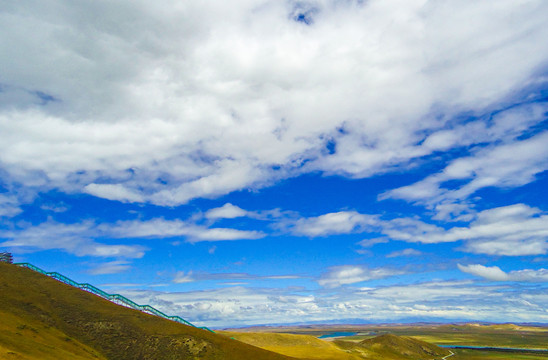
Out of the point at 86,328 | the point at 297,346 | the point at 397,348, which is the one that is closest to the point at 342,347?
the point at 297,346

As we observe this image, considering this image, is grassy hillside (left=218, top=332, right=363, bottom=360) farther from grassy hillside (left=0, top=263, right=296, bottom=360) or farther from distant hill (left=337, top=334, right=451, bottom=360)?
grassy hillside (left=0, top=263, right=296, bottom=360)

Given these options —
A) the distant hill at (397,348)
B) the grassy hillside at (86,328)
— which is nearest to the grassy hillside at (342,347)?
the distant hill at (397,348)

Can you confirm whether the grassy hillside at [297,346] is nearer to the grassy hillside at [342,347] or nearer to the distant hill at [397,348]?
the grassy hillside at [342,347]

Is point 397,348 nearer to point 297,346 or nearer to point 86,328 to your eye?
point 297,346

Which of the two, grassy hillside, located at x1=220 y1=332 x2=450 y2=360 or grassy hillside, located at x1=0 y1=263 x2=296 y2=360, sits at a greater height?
grassy hillside, located at x1=0 y1=263 x2=296 y2=360

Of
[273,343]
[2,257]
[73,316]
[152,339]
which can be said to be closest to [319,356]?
[273,343]

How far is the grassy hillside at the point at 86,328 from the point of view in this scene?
175ft

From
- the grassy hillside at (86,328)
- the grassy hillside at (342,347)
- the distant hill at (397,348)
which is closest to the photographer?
the grassy hillside at (86,328)

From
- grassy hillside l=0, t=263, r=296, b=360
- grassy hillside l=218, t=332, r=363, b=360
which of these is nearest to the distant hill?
grassy hillside l=218, t=332, r=363, b=360

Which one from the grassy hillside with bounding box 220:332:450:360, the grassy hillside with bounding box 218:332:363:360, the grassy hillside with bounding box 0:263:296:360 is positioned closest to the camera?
the grassy hillside with bounding box 0:263:296:360

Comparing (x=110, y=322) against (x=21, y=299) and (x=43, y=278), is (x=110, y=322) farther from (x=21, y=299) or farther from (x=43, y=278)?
(x=43, y=278)

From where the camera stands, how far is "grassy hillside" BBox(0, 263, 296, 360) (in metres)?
53.3

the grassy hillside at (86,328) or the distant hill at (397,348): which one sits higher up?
the grassy hillside at (86,328)

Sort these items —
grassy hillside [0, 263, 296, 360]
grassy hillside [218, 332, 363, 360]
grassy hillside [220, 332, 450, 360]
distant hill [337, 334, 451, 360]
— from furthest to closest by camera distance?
distant hill [337, 334, 451, 360]
grassy hillside [220, 332, 450, 360]
grassy hillside [218, 332, 363, 360]
grassy hillside [0, 263, 296, 360]
